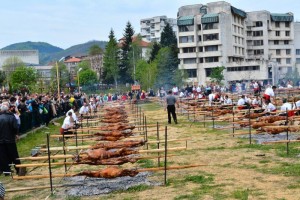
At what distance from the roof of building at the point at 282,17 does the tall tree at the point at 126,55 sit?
99.6 feet

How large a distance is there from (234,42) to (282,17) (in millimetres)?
15373

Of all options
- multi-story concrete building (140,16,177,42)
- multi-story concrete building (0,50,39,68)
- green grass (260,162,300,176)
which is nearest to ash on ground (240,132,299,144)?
green grass (260,162,300,176)

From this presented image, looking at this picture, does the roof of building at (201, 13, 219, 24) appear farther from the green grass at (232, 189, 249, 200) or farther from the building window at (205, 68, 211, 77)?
the green grass at (232, 189, 249, 200)

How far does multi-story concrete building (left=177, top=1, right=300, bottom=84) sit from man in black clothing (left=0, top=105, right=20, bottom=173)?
74789 mm

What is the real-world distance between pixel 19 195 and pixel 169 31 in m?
88.1

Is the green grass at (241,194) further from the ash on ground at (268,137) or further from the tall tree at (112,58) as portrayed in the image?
the tall tree at (112,58)

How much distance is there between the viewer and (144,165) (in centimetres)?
1312

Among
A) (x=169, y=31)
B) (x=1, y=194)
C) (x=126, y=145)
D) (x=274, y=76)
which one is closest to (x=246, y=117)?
(x=126, y=145)

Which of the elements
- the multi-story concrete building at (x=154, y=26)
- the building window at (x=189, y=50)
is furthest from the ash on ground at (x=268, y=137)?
the multi-story concrete building at (x=154, y=26)

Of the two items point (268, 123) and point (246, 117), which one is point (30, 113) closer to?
point (246, 117)

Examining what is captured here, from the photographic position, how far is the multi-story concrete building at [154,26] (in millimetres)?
147925

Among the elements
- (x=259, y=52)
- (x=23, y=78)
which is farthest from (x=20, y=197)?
(x=259, y=52)

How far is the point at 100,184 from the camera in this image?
10.8m

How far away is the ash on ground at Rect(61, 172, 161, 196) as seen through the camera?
10141mm
